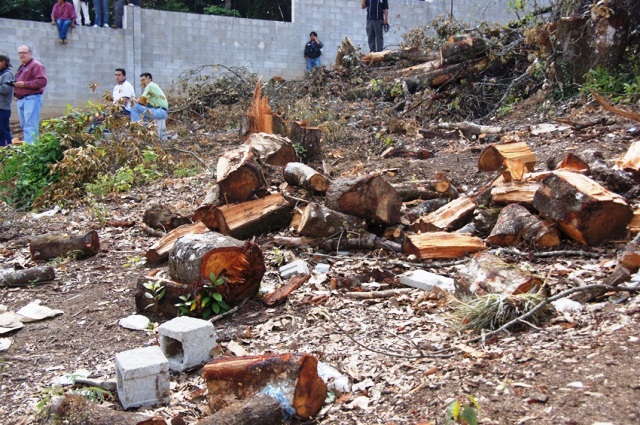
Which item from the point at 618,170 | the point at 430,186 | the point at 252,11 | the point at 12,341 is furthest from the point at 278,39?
the point at 12,341

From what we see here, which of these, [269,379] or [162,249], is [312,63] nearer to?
[162,249]

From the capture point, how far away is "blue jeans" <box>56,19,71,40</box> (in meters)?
11.9

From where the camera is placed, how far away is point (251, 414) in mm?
2328

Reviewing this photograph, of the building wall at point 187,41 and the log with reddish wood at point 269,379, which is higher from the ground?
the building wall at point 187,41

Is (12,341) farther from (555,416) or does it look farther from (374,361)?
(555,416)

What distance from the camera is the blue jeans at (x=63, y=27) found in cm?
1185

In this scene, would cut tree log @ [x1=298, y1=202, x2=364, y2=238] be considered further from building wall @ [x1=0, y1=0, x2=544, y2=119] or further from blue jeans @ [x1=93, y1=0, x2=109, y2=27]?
blue jeans @ [x1=93, y1=0, x2=109, y2=27]

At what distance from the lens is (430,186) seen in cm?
511

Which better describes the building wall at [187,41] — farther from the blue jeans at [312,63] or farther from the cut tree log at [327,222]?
the cut tree log at [327,222]

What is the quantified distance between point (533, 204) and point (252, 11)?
1600 centimetres

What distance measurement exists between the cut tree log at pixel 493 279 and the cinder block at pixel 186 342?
50.5 inches

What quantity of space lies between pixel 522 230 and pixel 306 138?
11.9ft

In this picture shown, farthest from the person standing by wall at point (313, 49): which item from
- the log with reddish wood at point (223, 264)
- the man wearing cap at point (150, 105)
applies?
the log with reddish wood at point (223, 264)

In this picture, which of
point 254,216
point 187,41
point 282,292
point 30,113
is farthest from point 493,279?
point 187,41
